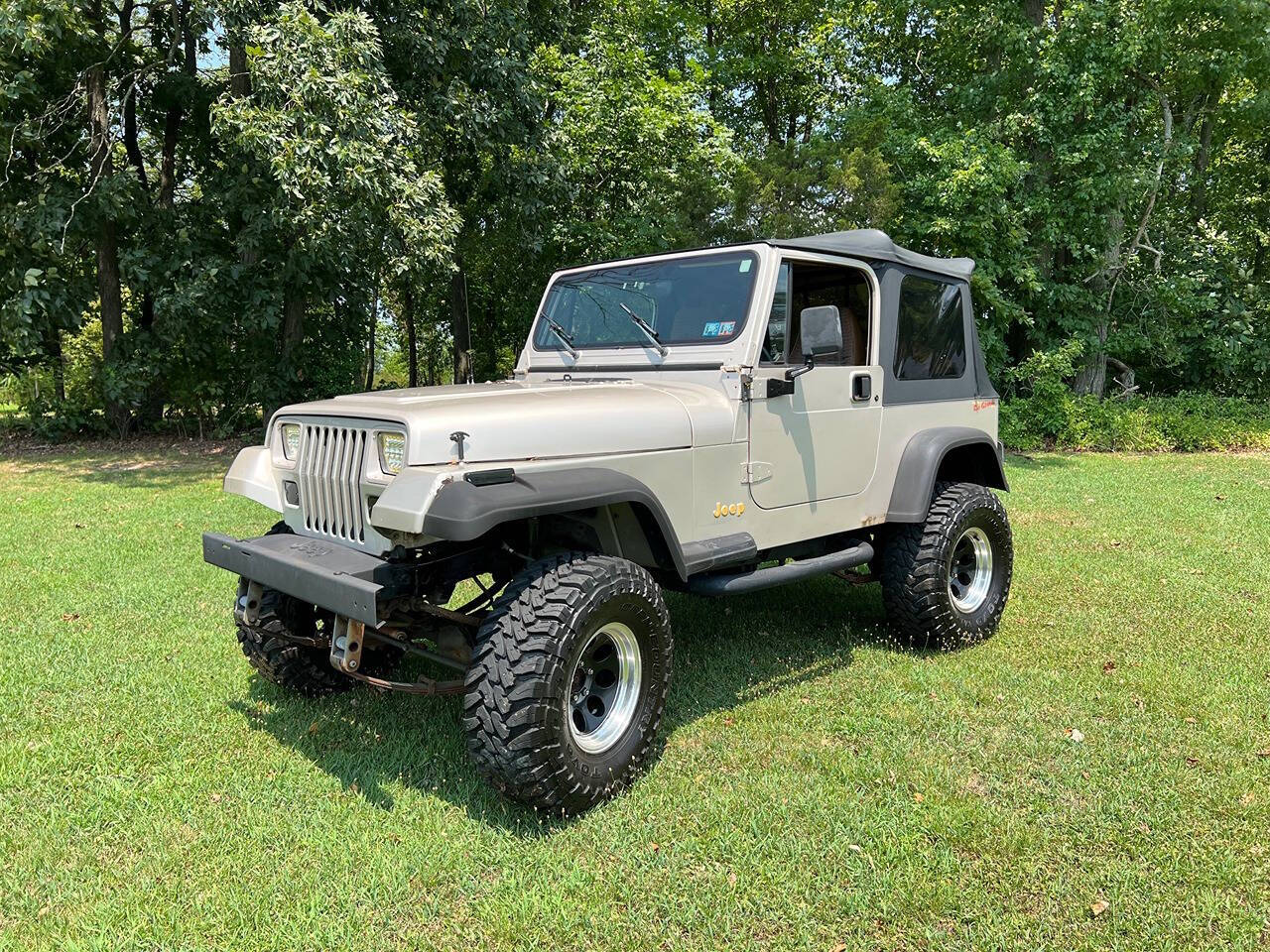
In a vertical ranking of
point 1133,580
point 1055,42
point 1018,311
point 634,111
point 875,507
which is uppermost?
point 1055,42

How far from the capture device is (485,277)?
1717cm

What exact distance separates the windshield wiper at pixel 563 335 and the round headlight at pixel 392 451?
1.57m

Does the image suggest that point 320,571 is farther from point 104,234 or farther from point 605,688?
point 104,234

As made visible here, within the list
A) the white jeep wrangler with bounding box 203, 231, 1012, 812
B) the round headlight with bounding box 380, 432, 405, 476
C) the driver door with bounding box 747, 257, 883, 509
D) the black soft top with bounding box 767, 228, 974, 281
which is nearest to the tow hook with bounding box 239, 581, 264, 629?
the white jeep wrangler with bounding box 203, 231, 1012, 812

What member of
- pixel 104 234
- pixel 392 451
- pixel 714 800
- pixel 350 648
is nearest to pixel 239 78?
pixel 104 234

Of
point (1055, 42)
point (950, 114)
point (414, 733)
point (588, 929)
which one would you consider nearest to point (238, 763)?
point (414, 733)

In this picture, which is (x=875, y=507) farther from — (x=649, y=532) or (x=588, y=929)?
(x=588, y=929)

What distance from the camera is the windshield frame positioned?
3.87m

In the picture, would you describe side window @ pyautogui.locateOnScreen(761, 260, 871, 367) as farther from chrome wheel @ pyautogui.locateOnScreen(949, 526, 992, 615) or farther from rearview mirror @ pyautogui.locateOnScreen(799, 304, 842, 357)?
chrome wheel @ pyautogui.locateOnScreen(949, 526, 992, 615)

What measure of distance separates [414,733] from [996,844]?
2.31 metres

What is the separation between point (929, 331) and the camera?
4.88 metres

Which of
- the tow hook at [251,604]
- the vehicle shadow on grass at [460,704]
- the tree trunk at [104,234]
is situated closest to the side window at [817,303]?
the vehicle shadow on grass at [460,704]

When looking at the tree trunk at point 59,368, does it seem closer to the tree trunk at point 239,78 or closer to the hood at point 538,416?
the tree trunk at point 239,78

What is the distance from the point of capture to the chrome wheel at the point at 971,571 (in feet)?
16.0
